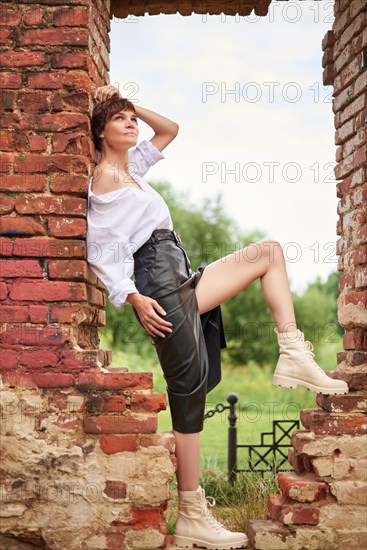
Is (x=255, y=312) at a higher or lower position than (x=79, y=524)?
higher

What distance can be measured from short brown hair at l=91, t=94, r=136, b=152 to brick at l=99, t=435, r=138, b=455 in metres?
1.62

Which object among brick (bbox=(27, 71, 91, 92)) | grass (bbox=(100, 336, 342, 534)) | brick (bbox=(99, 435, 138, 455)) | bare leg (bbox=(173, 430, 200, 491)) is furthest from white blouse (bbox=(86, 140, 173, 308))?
grass (bbox=(100, 336, 342, 534))

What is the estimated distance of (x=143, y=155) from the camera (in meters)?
4.27

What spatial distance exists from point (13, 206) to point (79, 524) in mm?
1675

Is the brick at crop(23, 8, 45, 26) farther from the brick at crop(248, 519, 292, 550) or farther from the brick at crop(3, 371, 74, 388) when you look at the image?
the brick at crop(248, 519, 292, 550)

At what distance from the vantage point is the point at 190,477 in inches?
150

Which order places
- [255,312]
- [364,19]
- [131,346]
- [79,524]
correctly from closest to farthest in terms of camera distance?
1. [79,524]
2. [364,19]
3. [131,346]
4. [255,312]

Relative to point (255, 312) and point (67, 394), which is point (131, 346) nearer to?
point (255, 312)

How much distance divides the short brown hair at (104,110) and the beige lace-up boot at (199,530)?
6.66ft

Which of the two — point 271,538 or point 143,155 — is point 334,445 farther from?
point 143,155

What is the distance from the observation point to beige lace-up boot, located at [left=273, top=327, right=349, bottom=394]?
3764 millimetres

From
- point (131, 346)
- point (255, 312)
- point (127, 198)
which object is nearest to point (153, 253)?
point (127, 198)

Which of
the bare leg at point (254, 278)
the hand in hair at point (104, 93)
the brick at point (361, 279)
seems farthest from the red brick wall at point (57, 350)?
the brick at point (361, 279)

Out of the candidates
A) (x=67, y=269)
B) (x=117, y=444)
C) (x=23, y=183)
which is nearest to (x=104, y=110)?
(x=23, y=183)
